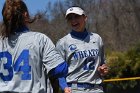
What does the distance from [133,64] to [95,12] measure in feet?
91.1

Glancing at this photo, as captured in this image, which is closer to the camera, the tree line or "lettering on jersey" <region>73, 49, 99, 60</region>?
"lettering on jersey" <region>73, 49, 99, 60</region>

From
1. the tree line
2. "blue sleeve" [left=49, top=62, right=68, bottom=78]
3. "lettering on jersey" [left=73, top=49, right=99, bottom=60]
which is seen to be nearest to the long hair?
"blue sleeve" [left=49, top=62, right=68, bottom=78]

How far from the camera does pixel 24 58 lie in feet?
13.2

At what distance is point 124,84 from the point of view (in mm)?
12023

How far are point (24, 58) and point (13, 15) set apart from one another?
38cm

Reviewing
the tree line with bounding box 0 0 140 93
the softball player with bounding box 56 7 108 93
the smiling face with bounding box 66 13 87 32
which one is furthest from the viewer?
the tree line with bounding box 0 0 140 93

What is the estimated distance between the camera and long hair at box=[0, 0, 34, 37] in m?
4.07

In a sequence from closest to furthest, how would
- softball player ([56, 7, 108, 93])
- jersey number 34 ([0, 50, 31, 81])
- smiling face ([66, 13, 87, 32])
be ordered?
jersey number 34 ([0, 50, 31, 81])
softball player ([56, 7, 108, 93])
smiling face ([66, 13, 87, 32])

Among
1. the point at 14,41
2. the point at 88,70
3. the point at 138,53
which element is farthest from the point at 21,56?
the point at 138,53

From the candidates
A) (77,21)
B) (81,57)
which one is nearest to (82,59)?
(81,57)

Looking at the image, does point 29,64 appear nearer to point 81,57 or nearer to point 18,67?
point 18,67

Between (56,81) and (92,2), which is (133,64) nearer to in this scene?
(56,81)

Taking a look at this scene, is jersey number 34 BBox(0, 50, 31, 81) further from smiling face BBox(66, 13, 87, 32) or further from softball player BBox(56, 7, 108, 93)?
smiling face BBox(66, 13, 87, 32)

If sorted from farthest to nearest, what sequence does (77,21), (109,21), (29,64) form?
(109,21) < (77,21) < (29,64)
